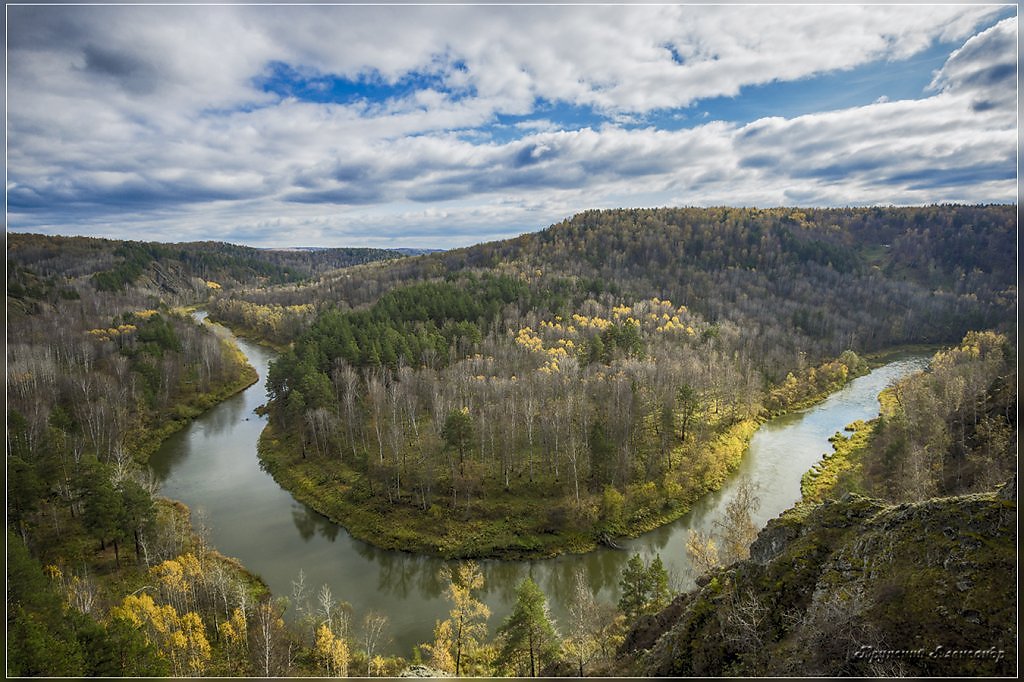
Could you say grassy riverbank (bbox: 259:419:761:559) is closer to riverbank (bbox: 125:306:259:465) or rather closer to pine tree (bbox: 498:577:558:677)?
pine tree (bbox: 498:577:558:677)

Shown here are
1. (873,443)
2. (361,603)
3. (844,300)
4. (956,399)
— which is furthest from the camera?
(844,300)

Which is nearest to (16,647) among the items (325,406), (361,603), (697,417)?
(361,603)

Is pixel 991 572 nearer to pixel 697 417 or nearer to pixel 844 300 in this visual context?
pixel 697 417

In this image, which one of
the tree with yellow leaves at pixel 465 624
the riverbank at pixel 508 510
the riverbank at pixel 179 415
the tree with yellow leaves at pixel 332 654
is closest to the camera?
the tree with yellow leaves at pixel 332 654

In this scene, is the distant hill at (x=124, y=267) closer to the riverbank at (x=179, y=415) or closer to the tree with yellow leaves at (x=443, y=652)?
the riverbank at (x=179, y=415)

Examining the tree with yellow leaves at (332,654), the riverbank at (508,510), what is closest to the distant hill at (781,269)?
the riverbank at (508,510)

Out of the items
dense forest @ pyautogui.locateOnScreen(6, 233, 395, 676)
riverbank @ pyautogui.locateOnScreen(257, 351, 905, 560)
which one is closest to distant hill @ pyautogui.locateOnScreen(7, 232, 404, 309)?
dense forest @ pyautogui.locateOnScreen(6, 233, 395, 676)
